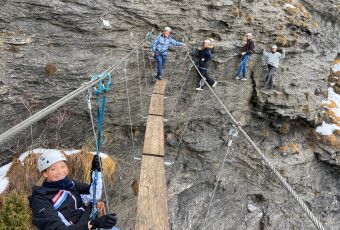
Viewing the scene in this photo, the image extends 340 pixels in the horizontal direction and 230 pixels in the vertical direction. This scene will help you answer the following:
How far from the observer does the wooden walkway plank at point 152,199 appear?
2.65 m

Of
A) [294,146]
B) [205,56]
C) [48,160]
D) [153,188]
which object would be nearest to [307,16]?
[294,146]

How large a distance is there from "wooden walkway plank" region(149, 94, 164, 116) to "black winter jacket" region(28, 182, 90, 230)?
3.18 metres

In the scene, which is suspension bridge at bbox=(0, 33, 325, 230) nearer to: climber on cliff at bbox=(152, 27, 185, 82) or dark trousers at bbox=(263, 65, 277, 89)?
climber on cliff at bbox=(152, 27, 185, 82)

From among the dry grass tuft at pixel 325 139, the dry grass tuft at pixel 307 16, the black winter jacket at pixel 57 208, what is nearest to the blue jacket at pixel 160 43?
the black winter jacket at pixel 57 208

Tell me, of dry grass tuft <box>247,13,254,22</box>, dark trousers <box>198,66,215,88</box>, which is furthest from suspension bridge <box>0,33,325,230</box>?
dry grass tuft <box>247,13,254,22</box>

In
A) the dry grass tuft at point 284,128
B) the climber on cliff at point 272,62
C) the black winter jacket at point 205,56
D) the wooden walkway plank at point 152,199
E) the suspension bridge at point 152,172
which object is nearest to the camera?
the suspension bridge at point 152,172

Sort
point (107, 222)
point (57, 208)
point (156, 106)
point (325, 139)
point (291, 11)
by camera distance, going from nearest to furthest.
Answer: point (107, 222) → point (57, 208) → point (156, 106) → point (291, 11) → point (325, 139)

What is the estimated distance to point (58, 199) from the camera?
2.42 metres

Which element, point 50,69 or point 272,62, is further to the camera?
point 272,62

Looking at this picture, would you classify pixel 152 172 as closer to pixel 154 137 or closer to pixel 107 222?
pixel 154 137

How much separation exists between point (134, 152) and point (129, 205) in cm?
187

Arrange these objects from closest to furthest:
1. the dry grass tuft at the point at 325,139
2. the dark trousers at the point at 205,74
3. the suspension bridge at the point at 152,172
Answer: the suspension bridge at the point at 152,172, the dark trousers at the point at 205,74, the dry grass tuft at the point at 325,139

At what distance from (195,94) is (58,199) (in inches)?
284

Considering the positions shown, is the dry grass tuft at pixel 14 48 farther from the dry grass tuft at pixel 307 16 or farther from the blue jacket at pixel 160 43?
the dry grass tuft at pixel 307 16
